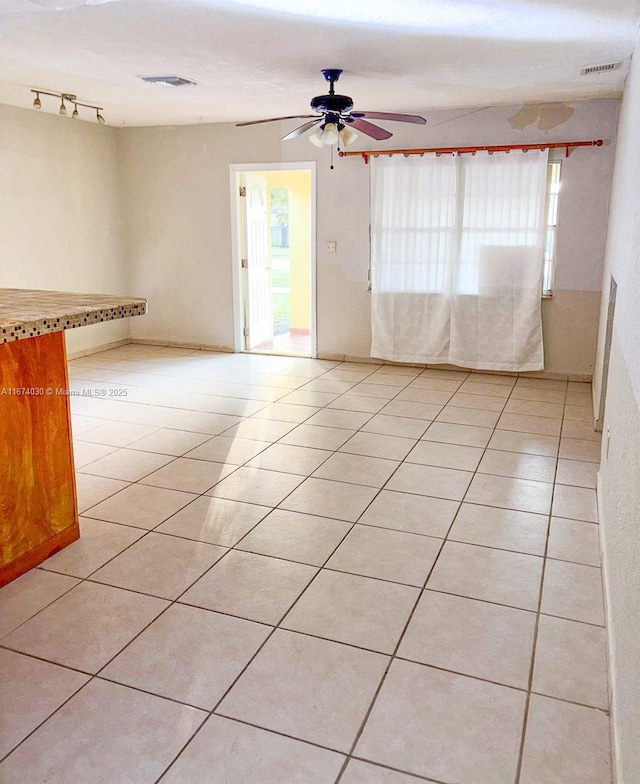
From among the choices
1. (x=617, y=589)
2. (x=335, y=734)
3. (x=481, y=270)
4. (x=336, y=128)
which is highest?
(x=336, y=128)

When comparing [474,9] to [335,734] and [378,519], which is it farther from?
[335,734]

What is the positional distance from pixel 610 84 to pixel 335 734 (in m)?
4.62

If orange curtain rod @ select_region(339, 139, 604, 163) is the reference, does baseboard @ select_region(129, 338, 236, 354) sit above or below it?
below

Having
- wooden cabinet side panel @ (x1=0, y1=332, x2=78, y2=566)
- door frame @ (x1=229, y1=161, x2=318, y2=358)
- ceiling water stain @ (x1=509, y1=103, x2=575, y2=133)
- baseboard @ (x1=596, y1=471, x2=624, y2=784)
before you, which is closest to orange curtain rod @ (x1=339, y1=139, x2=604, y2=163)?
ceiling water stain @ (x1=509, y1=103, x2=575, y2=133)

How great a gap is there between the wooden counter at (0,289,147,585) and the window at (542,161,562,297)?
13.5 feet

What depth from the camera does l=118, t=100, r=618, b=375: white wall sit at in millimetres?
5457

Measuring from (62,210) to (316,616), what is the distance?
540cm

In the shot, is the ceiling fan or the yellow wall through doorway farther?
the yellow wall through doorway

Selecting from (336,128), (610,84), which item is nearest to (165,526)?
(336,128)

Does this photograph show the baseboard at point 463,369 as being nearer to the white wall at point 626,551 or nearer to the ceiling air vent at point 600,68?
the ceiling air vent at point 600,68

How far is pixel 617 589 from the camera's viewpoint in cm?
205

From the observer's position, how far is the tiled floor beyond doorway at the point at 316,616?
Answer: 1746 mm

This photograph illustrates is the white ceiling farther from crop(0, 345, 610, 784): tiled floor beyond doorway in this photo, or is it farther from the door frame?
crop(0, 345, 610, 784): tiled floor beyond doorway

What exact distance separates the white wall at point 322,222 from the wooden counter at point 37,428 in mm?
3886
